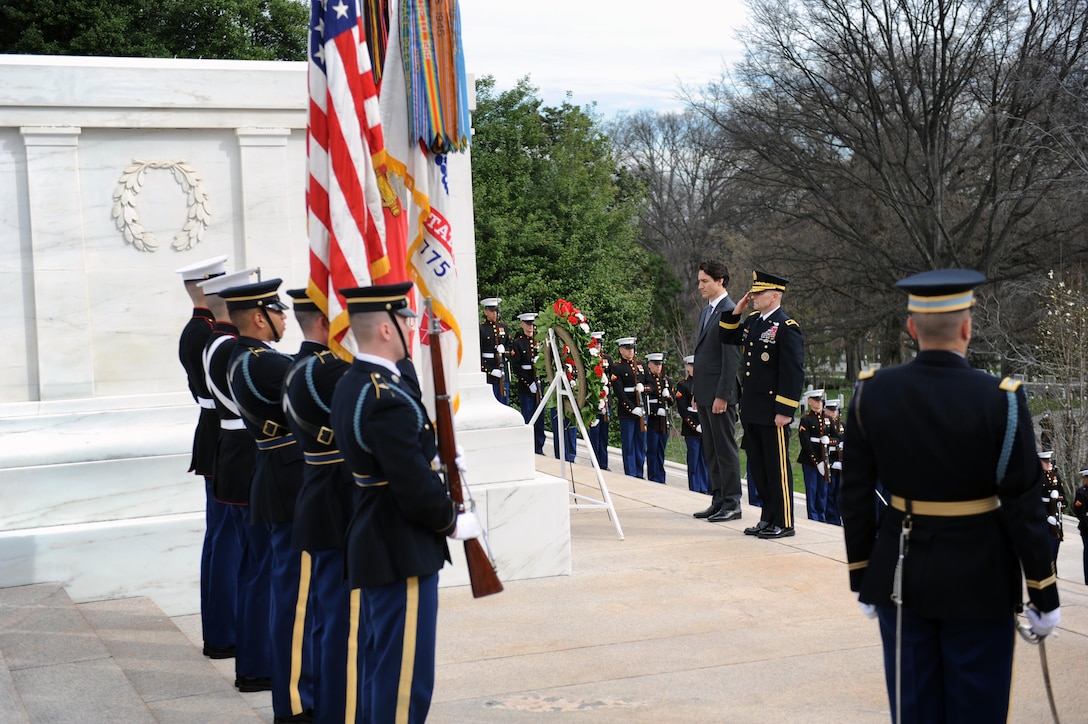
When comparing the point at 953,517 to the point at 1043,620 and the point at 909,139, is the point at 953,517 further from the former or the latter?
the point at 909,139

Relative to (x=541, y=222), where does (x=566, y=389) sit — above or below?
below

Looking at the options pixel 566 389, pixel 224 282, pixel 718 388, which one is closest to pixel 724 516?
pixel 718 388

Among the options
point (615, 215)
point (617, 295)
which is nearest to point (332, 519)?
point (617, 295)

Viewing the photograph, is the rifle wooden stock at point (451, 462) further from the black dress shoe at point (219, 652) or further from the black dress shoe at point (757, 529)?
Answer: the black dress shoe at point (757, 529)

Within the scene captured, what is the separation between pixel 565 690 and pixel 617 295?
86.6ft

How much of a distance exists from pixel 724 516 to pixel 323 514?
16.1 ft

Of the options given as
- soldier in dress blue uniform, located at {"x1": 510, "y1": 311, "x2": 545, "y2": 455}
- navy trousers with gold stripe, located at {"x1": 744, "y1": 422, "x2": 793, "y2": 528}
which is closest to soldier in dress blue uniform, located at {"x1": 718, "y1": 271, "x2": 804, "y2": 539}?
navy trousers with gold stripe, located at {"x1": 744, "y1": 422, "x2": 793, "y2": 528}

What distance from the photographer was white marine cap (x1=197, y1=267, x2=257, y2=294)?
16.7 feet

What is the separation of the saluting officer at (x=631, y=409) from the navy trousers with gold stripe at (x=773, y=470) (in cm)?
877

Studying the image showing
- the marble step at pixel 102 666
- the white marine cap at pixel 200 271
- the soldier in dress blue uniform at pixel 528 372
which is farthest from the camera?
the soldier in dress blue uniform at pixel 528 372

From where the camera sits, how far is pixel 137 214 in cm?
659

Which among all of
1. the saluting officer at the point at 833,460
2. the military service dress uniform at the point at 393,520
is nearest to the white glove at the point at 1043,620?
the military service dress uniform at the point at 393,520

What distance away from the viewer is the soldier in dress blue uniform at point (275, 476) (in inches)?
170

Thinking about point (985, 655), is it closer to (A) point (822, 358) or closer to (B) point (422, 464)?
(B) point (422, 464)
